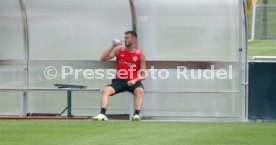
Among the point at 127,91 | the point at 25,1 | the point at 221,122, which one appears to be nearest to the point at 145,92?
the point at 127,91

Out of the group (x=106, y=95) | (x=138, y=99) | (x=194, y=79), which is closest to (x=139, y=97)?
(x=138, y=99)

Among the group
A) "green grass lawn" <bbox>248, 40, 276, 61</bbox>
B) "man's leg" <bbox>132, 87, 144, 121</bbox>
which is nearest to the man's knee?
"man's leg" <bbox>132, 87, 144, 121</bbox>

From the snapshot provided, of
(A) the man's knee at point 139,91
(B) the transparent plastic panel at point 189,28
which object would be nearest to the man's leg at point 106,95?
(A) the man's knee at point 139,91

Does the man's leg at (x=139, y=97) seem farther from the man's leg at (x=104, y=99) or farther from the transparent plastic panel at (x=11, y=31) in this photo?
the transparent plastic panel at (x=11, y=31)

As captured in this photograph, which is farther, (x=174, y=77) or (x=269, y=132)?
(x=174, y=77)

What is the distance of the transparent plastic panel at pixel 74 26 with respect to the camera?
20391 millimetres

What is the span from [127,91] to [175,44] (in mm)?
1348

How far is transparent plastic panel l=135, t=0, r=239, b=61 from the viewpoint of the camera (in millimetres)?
19875

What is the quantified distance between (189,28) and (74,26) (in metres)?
2.27

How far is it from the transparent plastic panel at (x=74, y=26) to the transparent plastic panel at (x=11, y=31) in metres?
0.23

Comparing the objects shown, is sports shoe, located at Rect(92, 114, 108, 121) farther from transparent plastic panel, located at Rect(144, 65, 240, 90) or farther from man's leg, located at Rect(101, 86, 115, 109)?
transparent plastic panel, located at Rect(144, 65, 240, 90)

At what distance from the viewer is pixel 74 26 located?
20.6 metres

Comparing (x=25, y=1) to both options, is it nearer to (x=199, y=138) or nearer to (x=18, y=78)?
(x=18, y=78)

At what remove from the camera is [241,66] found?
64.4ft
